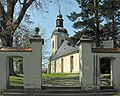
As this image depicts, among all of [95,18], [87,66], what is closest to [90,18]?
[95,18]

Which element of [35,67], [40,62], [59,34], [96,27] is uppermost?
[59,34]

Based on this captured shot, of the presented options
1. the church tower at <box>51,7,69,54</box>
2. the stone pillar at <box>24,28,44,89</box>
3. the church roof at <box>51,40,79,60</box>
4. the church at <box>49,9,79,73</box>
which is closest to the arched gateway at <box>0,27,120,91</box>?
the stone pillar at <box>24,28,44,89</box>

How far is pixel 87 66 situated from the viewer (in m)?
16.0

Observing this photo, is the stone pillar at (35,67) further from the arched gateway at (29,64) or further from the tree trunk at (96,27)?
the tree trunk at (96,27)

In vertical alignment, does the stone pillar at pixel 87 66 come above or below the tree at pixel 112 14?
below

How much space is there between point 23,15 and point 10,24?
1.78 meters

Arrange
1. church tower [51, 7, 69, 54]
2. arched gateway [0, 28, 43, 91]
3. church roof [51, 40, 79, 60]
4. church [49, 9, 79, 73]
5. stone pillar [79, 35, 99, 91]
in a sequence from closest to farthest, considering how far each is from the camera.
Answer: arched gateway [0, 28, 43, 91] → stone pillar [79, 35, 99, 91] → church [49, 9, 79, 73] → church roof [51, 40, 79, 60] → church tower [51, 7, 69, 54]

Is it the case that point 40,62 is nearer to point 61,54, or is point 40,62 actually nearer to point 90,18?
point 90,18

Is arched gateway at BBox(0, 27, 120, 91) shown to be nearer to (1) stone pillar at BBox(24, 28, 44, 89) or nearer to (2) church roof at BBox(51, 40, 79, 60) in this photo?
(1) stone pillar at BBox(24, 28, 44, 89)

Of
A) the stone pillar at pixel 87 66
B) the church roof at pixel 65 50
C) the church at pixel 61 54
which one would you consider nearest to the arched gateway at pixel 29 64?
the stone pillar at pixel 87 66

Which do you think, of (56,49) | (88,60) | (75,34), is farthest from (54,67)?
(88,60)

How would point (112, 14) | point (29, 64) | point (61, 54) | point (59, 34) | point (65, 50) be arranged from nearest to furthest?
point (29, 64), point (112, 14), point (65, 50), point (61, 54), point (59, 34)

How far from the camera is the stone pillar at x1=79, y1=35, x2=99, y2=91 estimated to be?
15867 millimetres

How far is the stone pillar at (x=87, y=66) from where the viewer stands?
1587 centimetres
